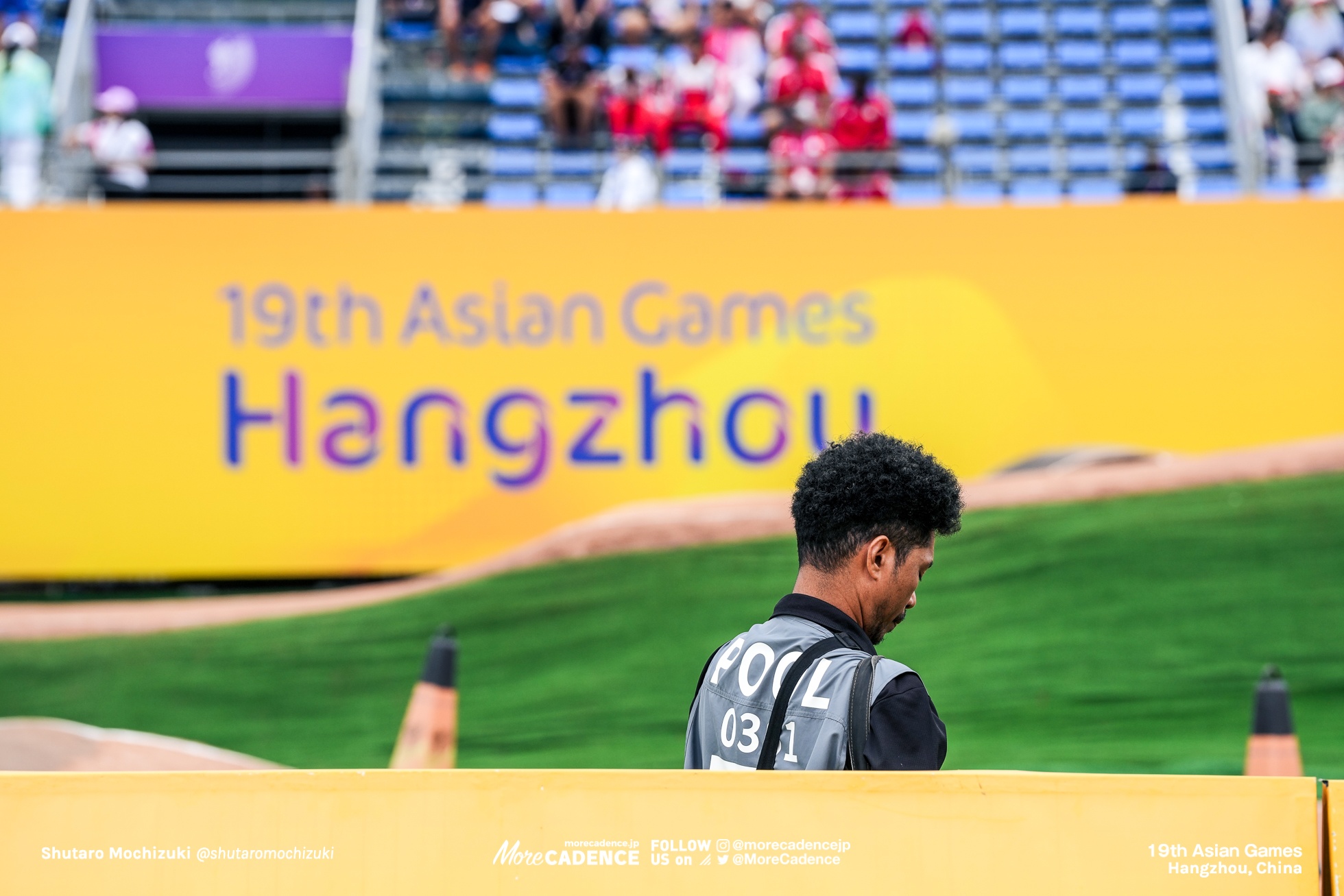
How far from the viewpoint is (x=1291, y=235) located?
7965 mm

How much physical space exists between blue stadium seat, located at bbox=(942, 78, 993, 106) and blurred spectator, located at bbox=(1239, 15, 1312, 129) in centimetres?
197

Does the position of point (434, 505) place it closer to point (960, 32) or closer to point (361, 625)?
Answer: point (361, 625)

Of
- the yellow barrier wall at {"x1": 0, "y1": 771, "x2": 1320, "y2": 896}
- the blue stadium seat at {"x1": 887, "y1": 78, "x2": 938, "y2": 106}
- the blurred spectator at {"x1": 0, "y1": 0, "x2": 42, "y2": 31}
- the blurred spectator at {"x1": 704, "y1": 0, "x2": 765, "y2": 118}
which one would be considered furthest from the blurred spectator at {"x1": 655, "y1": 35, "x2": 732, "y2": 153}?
the yellow barrier wall at {"x1": 0, "y1": 771, "x2": 1320, "y2": 896}

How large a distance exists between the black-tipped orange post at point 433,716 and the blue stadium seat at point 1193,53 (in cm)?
804

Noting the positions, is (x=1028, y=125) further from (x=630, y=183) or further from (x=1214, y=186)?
(x=630, y=183)

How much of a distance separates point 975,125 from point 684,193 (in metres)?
2.73

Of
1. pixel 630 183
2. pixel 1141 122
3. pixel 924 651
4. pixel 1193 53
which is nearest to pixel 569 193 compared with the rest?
pixel 630 183

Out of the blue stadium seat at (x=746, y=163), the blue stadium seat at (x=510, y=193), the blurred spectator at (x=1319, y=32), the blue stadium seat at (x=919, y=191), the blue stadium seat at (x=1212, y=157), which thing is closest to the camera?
the blue stadium seat at (x=746, y=163)

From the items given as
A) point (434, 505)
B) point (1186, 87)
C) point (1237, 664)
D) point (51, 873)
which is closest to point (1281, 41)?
point (1186, 87)

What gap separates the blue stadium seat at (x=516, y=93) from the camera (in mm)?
10938

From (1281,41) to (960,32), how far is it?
8.73ft

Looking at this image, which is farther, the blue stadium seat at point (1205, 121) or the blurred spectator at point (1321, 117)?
the blue stadium seat at point (1205, 121)

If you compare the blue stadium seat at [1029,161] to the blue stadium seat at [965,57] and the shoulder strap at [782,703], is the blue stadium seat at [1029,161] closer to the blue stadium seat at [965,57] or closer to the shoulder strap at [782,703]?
the blue stadium seat at [965,57]

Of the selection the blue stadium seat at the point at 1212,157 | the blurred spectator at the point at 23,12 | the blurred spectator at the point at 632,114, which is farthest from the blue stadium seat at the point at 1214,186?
the blurred spectator at the point at 23,12
